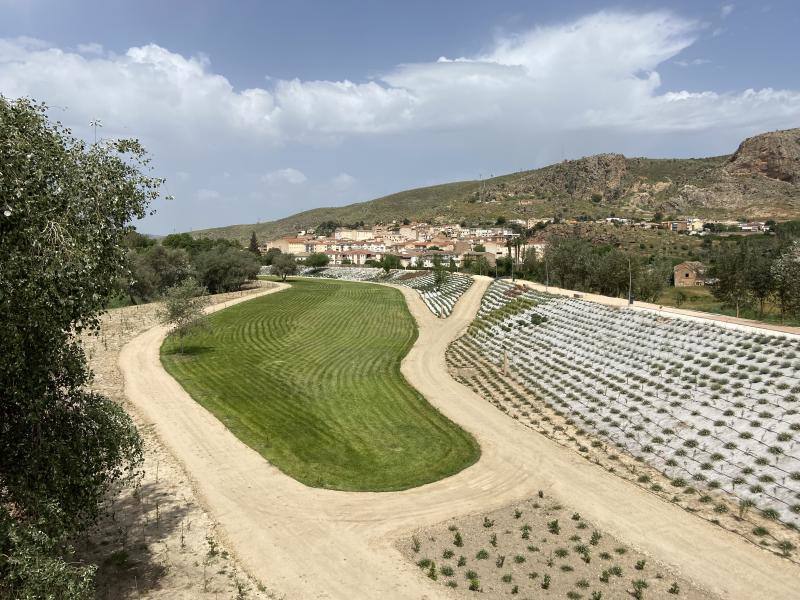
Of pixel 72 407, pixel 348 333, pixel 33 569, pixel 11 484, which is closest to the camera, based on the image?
pixel 33 569

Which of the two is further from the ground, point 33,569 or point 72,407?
point 72,407

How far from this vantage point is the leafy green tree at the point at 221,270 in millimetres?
100375

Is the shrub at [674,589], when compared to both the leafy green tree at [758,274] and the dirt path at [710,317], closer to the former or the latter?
the dirt path at [710,317]

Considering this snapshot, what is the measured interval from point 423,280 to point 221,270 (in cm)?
4351

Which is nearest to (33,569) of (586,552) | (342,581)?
(342,581)

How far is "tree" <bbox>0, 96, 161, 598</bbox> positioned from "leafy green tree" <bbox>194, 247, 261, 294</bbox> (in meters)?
90.4

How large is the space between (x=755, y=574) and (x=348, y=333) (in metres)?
46.0

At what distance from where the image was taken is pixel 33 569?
30.1ft

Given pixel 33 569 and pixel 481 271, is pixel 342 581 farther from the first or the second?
pixel 481 271

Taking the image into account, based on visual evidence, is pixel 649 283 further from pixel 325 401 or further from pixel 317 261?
pixel 317 261

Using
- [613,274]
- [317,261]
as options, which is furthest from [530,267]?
[317,261]

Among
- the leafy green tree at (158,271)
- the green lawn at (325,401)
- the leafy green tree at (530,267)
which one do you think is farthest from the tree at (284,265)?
the green lawn at (325,401)

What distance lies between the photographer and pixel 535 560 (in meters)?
15.9

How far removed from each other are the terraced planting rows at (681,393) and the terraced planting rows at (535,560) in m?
5.02
